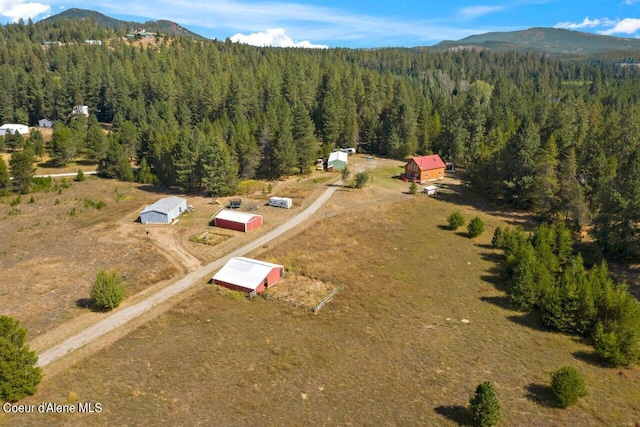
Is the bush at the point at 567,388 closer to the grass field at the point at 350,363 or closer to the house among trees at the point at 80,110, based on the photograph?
the grass field at the point at 350,363

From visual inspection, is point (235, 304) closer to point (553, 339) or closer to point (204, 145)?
point (553, 339)

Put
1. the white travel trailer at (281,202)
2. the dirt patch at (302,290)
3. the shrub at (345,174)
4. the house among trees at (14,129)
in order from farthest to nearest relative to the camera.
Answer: the house among trees at (14,129) < the shrub at (345,174) < the white travel trailer at (281,202) < the dirt patch at (302,290)

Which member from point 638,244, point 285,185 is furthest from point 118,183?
point 638,244

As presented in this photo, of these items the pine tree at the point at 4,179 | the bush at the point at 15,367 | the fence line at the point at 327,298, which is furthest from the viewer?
the pine tree at the point at 4,179

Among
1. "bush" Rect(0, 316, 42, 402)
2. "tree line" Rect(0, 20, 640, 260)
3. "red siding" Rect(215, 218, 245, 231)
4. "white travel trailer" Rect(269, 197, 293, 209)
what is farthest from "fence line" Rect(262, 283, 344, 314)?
"tree line" Rect(0, 20, 640, 260)

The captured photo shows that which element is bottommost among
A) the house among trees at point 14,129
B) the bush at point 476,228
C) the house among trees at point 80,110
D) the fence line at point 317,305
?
the fence line at point 317,305

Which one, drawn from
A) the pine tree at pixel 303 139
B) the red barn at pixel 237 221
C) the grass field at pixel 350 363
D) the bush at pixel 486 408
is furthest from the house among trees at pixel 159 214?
the bush at pixel 486 408

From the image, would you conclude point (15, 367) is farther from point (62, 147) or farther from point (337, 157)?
point (62, 147)
